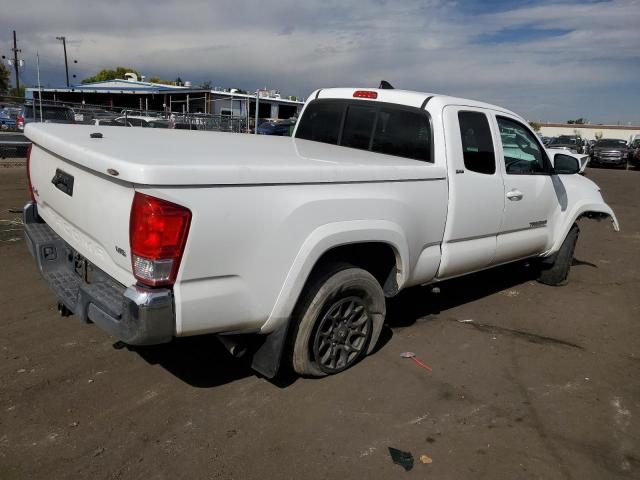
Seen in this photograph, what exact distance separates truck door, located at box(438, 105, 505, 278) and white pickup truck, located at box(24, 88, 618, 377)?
0.05ft

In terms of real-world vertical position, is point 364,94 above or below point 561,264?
above

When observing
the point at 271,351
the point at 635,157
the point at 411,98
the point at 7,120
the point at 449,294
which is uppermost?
the point at 411,98

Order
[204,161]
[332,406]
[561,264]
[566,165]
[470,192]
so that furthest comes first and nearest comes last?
[561,264] → [566,165] → [470,192] → [332,406] → [204,161]

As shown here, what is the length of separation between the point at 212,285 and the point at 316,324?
923 millimetres

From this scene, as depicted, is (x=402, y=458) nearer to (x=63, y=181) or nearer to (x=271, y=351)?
(x=271, y=351)

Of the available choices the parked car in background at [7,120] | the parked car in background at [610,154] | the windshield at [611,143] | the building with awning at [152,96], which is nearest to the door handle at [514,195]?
the parked car in background at [7,120]

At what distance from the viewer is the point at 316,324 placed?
11.1 ft

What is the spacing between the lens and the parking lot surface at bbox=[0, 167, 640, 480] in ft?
9.05

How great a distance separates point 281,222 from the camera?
2.84 meters

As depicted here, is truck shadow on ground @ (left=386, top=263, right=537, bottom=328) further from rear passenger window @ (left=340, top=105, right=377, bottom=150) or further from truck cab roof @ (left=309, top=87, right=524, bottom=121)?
truck cab roof @ (left=309, top=87, right=524, bottom=121)

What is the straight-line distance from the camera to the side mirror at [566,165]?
5.43m

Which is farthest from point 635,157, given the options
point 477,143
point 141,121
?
point 477,143

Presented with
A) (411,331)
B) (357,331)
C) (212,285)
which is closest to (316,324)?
(357,331)

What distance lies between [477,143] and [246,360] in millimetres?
2602
